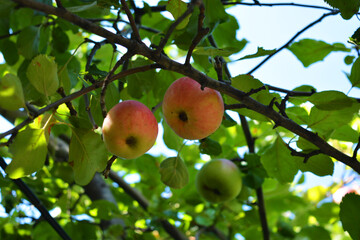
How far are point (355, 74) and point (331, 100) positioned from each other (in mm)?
291

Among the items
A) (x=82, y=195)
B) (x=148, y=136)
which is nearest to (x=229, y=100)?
(x=148, y=136)

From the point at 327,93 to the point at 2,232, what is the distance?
5.47 ft

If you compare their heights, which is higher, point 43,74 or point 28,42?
point 28,42

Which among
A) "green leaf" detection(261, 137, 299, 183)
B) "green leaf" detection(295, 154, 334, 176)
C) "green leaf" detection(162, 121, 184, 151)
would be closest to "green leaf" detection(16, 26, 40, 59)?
"green leaf" detection(162, 121, 184, 151)

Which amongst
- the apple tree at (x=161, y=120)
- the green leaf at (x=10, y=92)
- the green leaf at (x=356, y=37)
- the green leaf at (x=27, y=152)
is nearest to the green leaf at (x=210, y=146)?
the apple tree at (x=161, y=120)

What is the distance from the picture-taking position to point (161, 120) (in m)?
1.82

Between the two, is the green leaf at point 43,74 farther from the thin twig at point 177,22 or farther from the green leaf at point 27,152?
the thin twig at point 177,22

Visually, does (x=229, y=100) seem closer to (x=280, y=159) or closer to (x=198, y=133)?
(x=198, y=133)

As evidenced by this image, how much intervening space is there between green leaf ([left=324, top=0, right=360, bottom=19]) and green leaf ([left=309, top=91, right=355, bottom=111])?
0.92 ft

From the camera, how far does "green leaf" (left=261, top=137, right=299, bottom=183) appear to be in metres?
1.55

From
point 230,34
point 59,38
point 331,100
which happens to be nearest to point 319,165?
point 331,100

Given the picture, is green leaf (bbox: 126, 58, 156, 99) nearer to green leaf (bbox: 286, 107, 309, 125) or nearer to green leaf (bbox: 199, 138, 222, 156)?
green leaf (bbox: 199, 138, 222, 156)

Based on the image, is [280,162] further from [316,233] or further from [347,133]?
[316,233]

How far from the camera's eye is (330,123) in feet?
4.47
